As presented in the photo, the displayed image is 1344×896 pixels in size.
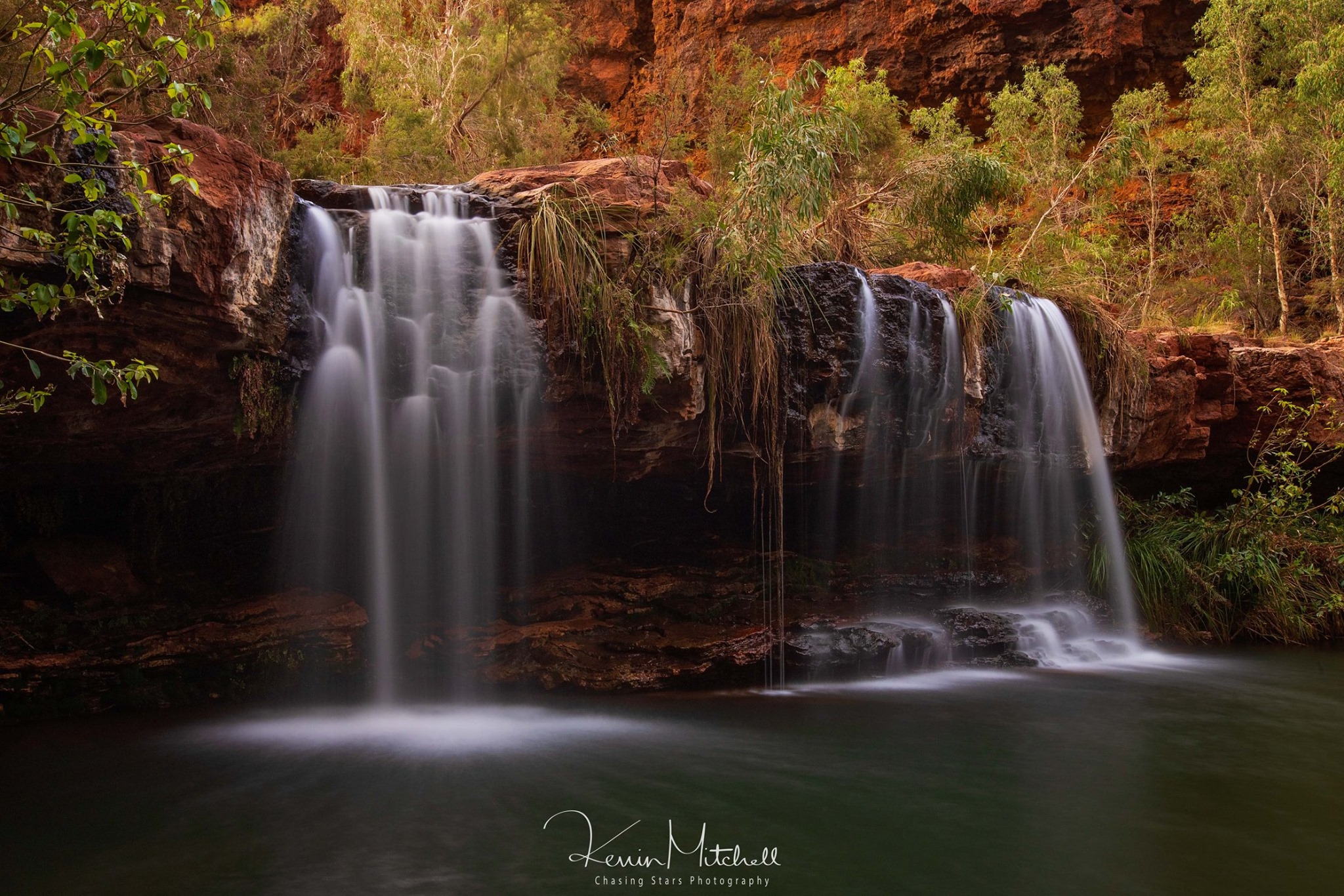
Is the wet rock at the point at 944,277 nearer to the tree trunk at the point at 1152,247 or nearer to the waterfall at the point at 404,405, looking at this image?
the waterfall at the point at 404,405

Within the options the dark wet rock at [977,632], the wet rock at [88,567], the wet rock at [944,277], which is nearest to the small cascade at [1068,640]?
the dark wet rock at [977,632]

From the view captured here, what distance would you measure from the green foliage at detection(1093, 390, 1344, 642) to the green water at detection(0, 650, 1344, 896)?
3433 mm

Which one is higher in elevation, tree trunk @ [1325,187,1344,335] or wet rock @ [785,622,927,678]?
tree trunk @ [1325,187,1344,335]

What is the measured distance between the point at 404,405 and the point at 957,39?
72.2 feet

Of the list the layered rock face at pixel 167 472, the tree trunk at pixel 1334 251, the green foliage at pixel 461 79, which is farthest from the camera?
the tree trunk at pixel 1334 251

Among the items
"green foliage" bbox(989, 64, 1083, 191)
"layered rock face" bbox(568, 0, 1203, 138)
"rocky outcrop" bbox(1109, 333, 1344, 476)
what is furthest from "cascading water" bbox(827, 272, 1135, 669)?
"layered rock face" bbox(568, 0, 1203, 138)

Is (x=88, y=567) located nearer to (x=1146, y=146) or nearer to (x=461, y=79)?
(x=461, y=79)

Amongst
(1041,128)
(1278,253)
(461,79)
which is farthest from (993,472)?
(461,79)

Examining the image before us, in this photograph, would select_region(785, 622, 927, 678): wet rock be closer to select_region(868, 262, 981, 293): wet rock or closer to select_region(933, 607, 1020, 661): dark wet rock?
select_region(933, 607, 1020, 661): dark wet rock

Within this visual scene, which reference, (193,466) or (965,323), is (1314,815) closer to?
(965,323)

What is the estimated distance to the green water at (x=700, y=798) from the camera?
4.23 m

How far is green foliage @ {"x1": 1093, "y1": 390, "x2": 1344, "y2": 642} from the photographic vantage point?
10.8 metres

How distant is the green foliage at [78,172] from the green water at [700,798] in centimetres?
243

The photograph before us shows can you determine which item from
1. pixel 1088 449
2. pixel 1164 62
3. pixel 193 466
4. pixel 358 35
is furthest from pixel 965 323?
pixel 1164 62
